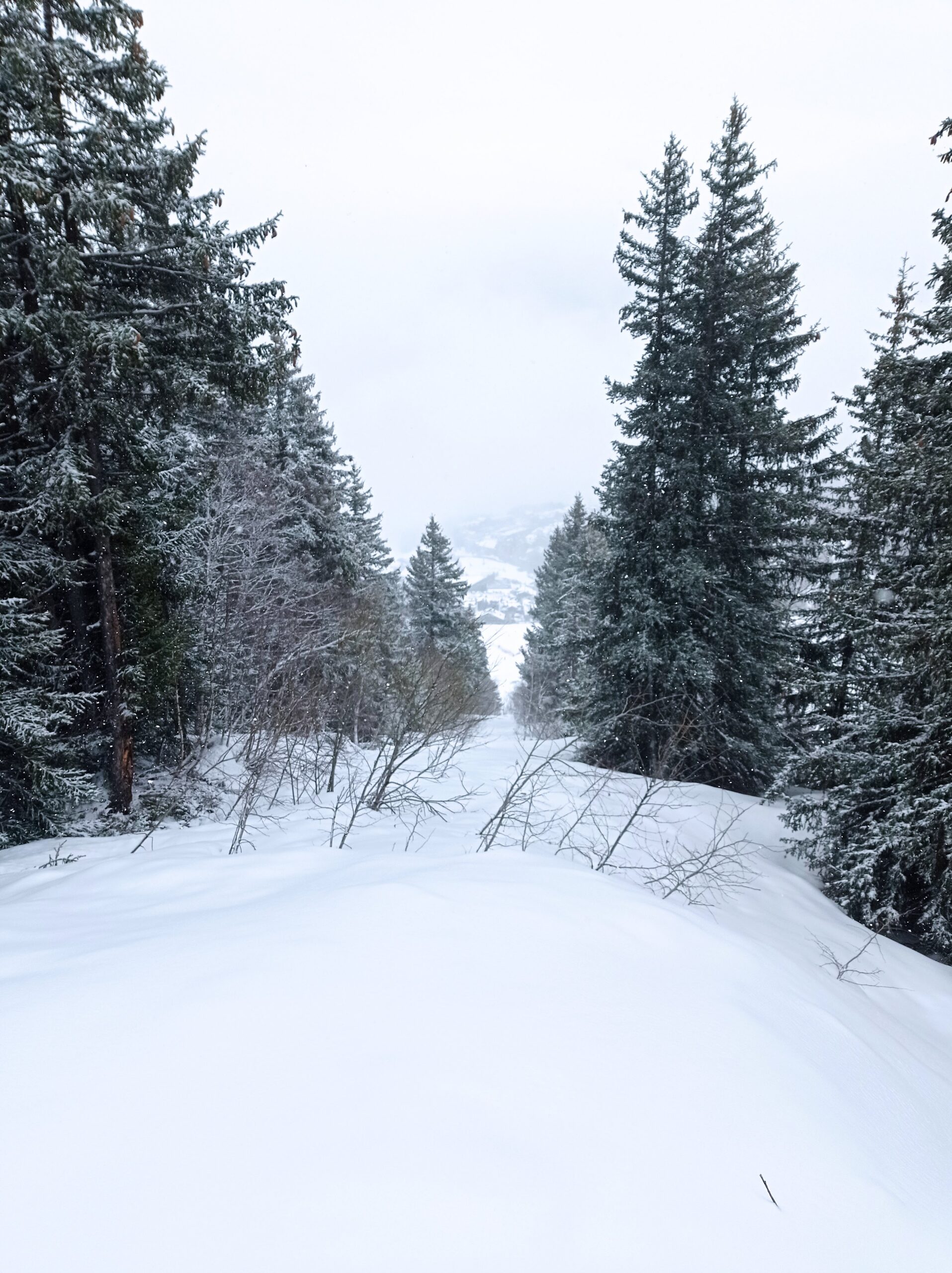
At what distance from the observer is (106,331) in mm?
6480

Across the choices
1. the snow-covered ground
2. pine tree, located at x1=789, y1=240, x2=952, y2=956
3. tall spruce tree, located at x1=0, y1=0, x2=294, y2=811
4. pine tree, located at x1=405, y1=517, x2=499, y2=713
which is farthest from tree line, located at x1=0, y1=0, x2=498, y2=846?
pine tree, located at x1=405, y1=517, x2=499, y2=713

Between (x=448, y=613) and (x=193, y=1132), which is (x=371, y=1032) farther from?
(x=448, y=613)

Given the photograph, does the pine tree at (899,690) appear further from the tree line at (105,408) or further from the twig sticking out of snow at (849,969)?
the tree line at (105,408)

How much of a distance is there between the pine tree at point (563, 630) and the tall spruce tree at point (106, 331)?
6745 mm

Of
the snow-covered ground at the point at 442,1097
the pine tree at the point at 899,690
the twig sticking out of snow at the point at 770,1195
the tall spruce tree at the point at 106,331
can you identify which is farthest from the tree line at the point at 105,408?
the pine tree at the point at 899,690

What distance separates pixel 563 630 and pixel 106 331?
853 inches

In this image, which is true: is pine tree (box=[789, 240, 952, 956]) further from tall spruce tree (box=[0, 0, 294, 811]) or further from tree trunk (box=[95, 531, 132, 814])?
tree trunk (box=[95, 531, 132, 814])

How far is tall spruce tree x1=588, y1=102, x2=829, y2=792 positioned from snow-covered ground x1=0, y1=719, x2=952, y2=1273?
8699mm

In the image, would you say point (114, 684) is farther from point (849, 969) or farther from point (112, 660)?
point (849, 969)

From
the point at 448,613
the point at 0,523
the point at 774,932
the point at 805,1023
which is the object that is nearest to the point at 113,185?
the point at 0,523

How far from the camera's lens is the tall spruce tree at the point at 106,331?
21.3ft

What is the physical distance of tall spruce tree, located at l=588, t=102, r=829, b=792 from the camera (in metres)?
11.9

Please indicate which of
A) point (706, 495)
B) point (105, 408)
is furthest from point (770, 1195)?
point (706, 495)

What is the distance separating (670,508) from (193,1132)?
481 inches
